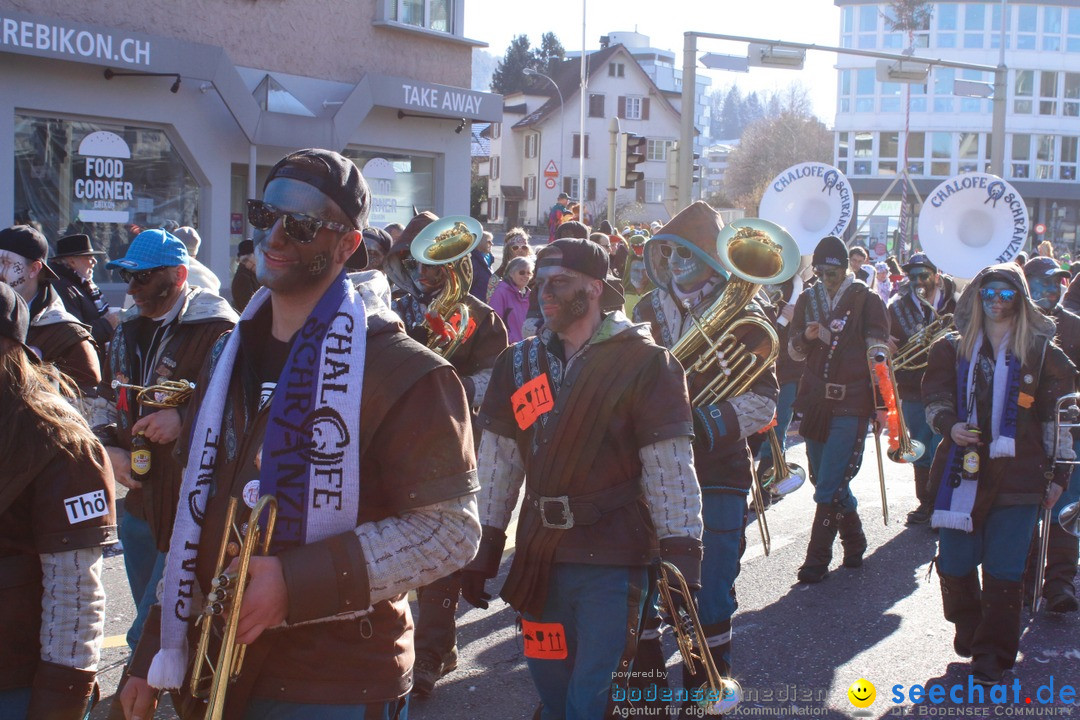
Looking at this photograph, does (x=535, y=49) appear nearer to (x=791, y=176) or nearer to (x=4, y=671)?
(x=791, y=176)

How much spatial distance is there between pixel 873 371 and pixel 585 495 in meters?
3.99

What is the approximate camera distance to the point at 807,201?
1261 cm

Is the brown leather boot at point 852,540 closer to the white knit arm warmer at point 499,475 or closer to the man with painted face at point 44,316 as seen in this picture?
the white knit arm warmer at point 499,475

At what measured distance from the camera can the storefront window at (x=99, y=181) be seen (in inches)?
517

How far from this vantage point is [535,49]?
78000mm

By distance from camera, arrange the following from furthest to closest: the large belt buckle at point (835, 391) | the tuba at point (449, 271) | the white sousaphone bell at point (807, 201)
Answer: the white sousaphone bell at point (807, 201)
the large belt buckle at point (835, 391)
the tuba at point (449, 271)

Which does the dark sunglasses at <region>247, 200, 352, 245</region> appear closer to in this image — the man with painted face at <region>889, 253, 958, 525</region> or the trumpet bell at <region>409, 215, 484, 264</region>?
the trumpet bell at <region>409, 215, 484, 264</region>

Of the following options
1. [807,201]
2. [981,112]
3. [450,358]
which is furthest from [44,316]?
[981,112]

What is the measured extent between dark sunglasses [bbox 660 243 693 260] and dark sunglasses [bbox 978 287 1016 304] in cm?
148

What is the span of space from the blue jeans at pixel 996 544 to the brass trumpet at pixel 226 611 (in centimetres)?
407

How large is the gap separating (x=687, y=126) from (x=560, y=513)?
532 inches

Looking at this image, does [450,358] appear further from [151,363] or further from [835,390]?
[835,390]

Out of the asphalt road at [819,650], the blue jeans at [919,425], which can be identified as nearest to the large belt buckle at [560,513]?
the asphalt road at [819,650]

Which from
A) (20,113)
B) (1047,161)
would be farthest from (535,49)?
(20,113)
